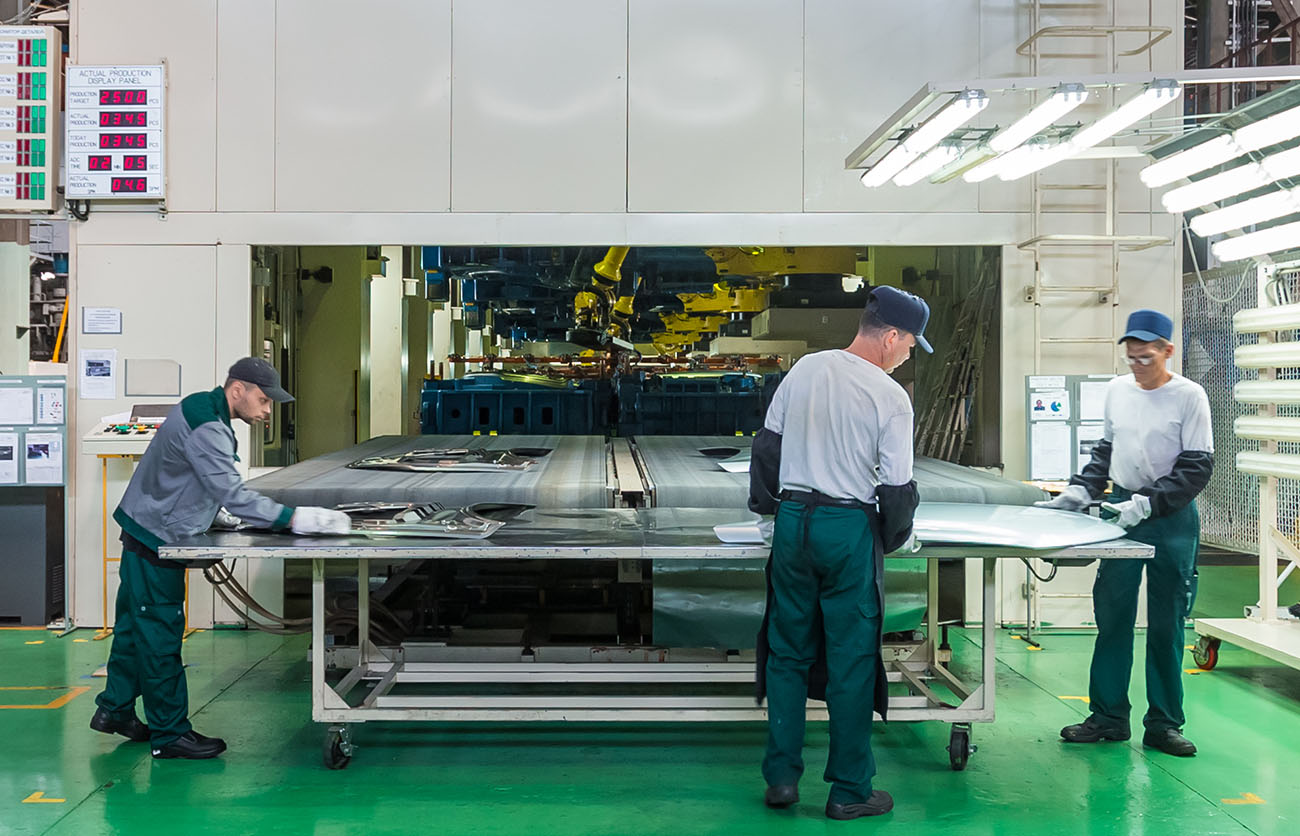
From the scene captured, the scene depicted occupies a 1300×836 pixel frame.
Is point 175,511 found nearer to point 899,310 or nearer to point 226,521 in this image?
point 226,521

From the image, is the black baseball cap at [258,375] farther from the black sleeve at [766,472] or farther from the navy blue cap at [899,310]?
the navy blue cap at [899,310]

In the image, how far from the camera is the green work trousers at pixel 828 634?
3.10 meters

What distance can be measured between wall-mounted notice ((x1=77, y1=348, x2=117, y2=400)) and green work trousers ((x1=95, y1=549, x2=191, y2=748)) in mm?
2492

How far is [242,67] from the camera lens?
5844 mm

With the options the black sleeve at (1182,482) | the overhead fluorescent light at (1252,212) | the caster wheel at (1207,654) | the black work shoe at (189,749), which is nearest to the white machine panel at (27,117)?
the black work shoe at (189,749)

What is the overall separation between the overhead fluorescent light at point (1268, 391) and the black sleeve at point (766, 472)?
9.02 ft

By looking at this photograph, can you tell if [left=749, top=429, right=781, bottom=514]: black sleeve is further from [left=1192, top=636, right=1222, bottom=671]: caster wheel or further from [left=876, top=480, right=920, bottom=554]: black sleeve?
[left=1192, top=636, right=1222, bottom=671]: caster wheel

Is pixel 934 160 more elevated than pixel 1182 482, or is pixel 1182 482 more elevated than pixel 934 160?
pixel 934 160

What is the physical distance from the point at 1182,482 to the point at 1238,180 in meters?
1.31

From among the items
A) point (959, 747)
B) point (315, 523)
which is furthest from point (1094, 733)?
point (315, 523)

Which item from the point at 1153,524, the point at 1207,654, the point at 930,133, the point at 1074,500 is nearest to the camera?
the point at 1153,524

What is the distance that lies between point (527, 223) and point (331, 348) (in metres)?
1.38

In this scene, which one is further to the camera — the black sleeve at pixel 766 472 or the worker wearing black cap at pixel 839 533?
the black sleeve at pixel 766 472

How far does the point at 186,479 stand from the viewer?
3.60 metres
